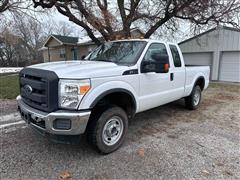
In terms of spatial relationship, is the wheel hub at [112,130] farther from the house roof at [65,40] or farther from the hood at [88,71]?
the house roof at [65,40]

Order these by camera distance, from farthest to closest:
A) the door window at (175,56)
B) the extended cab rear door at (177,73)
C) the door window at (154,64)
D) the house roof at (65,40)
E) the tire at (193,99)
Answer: the house roof at (65,40)
the tire at (193,99)
the door window at (175,56)
the extended cab rear door at (177,73)
the door window at (154,64)

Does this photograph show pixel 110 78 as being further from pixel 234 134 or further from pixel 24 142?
pixel 234 134

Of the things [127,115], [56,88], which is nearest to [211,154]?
[127,115]

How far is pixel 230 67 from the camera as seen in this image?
1480 centimetres

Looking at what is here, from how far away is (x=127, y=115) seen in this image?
13.0ft

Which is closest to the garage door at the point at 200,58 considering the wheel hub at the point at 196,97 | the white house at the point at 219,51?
the white house at the point at 219,51

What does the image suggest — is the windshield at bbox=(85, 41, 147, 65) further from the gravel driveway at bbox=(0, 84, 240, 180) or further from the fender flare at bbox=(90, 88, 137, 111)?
the gravel driveway at bbox=(0, 84, 240, 180)

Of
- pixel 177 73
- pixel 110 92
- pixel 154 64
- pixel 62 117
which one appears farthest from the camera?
pixel 177 73

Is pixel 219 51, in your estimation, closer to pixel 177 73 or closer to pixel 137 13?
pixel 137 13

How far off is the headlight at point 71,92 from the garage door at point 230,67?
1468 centimetres

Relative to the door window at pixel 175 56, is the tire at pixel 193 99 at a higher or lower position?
lower

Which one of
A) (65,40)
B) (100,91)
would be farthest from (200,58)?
(65,40)

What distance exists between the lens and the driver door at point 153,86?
4008mm

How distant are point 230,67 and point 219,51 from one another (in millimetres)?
1457
